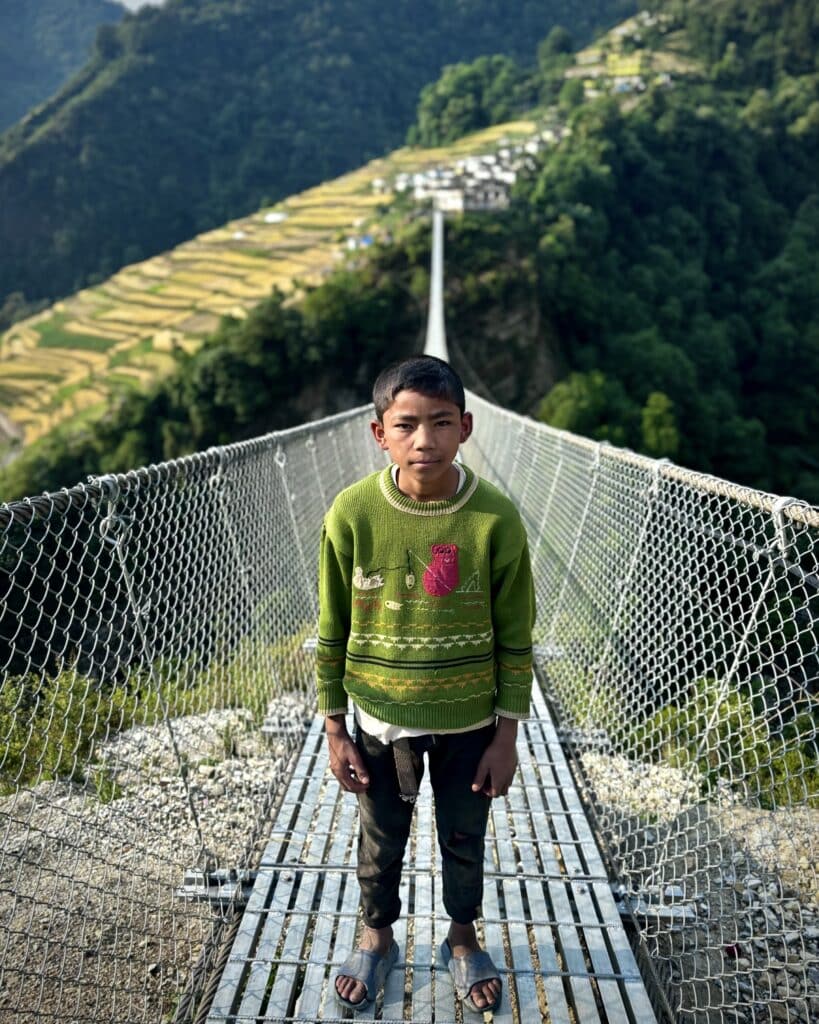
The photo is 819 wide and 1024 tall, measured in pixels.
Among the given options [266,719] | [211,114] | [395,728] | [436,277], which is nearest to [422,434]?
[395,728]

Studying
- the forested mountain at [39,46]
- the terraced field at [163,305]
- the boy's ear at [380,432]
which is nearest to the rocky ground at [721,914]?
the boy's ear at [380,432]

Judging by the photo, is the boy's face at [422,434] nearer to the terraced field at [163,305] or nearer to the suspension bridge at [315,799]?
the suspension bridge at [315,799]

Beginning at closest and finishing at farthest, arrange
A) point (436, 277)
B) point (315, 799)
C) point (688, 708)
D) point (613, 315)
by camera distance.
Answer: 1. point (315, 799)
2. point (688, 708)
3. point (436, 277)
4. point (613, 315)

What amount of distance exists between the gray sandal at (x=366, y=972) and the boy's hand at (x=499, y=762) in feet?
1.47

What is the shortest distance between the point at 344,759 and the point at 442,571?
37 cm

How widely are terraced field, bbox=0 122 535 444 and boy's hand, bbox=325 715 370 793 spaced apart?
1105 inches

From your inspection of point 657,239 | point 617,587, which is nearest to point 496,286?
point 657,239

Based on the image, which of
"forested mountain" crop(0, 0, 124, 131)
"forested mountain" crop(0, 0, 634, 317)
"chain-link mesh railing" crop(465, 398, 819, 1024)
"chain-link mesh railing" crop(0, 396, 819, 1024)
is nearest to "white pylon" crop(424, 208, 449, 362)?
"chain-link mesh railing" crop(465, 398, 819, 1024)

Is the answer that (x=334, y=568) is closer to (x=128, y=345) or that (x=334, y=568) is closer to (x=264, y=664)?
(x=264, y=664)

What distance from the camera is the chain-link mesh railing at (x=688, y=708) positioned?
1.42 meters

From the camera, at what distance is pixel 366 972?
4.68ft

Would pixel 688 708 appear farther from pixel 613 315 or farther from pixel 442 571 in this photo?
pixel 613 315

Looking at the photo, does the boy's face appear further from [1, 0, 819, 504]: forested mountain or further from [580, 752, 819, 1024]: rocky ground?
[1, 0, 819, 504]: forested mountain

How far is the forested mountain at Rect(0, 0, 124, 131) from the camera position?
8481cm
